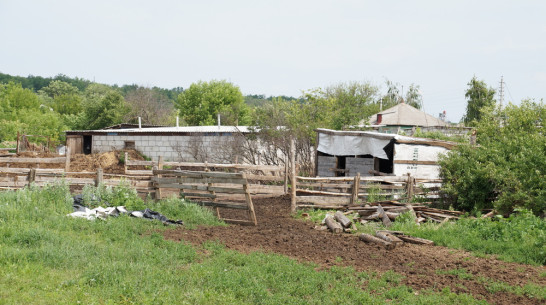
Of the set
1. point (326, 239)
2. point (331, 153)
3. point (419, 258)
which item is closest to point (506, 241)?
point (419, 258)

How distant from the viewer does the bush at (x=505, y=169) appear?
38.5 feet

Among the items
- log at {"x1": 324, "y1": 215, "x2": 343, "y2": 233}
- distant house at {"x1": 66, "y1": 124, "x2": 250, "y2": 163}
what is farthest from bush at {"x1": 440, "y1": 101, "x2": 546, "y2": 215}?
distant house at {"x1": 66, "y1": 124, "x2": 250, "y2": 163}

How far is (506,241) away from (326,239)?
11.7ft

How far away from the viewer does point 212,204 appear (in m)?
11.9

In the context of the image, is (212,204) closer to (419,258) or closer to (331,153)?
(419,258)

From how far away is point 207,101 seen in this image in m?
59.2

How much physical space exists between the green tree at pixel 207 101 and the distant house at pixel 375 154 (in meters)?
38.0

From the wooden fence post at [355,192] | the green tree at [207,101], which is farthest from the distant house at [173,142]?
the green tree at [207,101]

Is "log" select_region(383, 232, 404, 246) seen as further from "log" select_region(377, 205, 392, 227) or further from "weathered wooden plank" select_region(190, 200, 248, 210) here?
"weathered wooden plank" select_region(190, 200, 248, 210)

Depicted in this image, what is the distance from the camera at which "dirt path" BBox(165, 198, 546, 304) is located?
274 inches

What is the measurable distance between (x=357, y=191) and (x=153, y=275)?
9.03 meters

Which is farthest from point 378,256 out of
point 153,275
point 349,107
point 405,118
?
point 405,118

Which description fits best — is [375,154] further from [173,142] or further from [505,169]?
[173,142]

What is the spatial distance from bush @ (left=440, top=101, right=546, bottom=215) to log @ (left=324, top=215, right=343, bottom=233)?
13.8 feet
